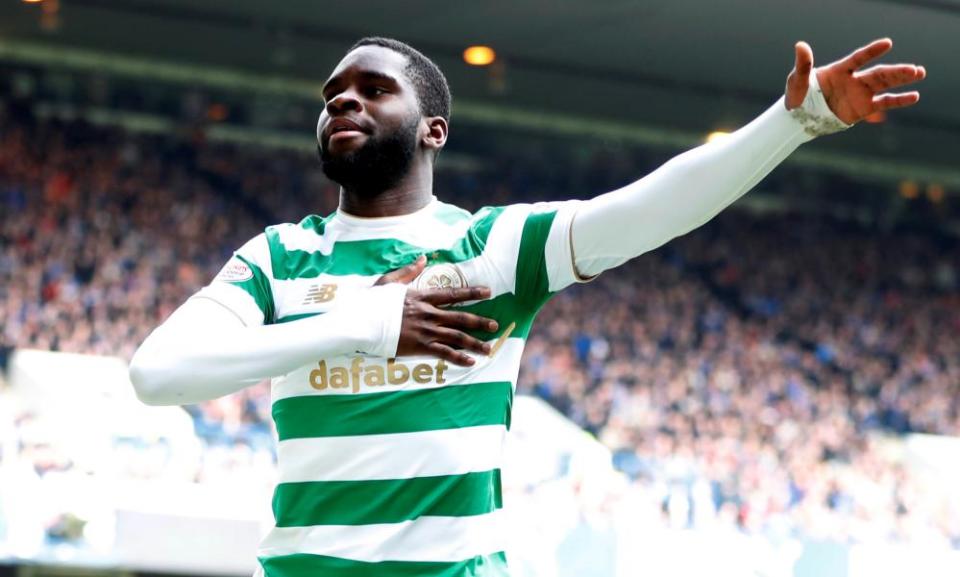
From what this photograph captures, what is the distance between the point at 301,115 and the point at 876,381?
795 centimetres

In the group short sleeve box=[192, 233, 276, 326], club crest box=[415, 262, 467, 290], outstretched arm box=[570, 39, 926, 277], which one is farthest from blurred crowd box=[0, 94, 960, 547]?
outstretched arm box=[570, 39, 926, 277]

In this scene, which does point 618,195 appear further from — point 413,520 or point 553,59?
point 553,59

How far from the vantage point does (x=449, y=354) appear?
2713 millimetres

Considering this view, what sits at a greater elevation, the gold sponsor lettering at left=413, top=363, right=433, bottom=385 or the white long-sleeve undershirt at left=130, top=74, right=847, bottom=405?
the white long-sleeve undershirt at left=130, top=74, right=847, bottom=405

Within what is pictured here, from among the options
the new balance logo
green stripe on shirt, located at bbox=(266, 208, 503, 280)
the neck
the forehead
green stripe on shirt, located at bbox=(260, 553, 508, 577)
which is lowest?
green stripe on shirt, located at bbox=(260, 553, 508, 577)

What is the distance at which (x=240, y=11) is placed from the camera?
16.7 metres

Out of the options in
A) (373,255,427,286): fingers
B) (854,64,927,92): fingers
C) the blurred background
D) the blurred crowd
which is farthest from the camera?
the blurred crowd

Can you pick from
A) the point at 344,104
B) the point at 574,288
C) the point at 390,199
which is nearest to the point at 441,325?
the point at 390,199

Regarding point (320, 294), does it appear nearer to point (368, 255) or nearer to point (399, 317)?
point (368, 255)

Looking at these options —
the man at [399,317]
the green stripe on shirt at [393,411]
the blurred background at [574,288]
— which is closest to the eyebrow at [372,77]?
the man at [399,317]

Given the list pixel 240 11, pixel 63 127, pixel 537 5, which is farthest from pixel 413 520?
pixel 63 127

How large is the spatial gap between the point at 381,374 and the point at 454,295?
0.20 m

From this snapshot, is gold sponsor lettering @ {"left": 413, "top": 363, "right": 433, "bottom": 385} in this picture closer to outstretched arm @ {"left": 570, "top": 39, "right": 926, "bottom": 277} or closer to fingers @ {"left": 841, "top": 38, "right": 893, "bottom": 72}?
outstretched arm @ {"left": 570, "top": 39, "right": 926, "bottom": 277}

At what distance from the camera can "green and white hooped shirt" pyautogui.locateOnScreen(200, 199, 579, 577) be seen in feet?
8.95
